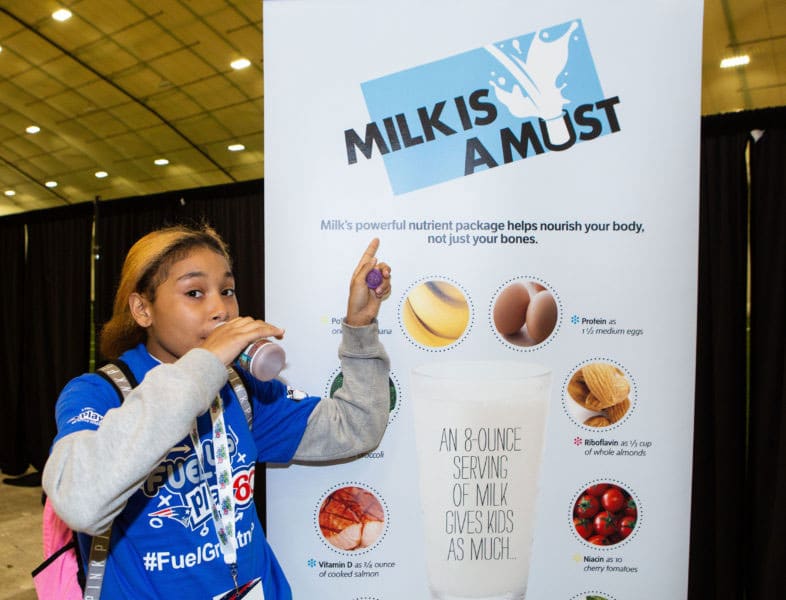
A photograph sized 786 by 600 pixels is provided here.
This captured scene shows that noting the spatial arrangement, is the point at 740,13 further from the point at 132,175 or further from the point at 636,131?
the point at 132,175

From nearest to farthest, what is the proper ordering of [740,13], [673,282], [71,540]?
[71,540]
[673,282]
[740,13]

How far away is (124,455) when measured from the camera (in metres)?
0.86

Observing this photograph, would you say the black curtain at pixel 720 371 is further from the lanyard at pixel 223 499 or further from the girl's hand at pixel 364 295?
the lanyard at pixel 223 499

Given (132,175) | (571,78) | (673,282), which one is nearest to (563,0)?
(571,78)

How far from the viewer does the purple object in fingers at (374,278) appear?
4.66 feet

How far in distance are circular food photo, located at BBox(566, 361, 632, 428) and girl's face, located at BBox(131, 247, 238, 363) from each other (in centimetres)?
91

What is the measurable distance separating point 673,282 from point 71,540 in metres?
1.50

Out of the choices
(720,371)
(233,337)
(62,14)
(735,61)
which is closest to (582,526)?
(233,337)

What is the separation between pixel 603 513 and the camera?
1.52 m

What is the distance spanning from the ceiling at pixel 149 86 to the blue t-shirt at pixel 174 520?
4498 mm

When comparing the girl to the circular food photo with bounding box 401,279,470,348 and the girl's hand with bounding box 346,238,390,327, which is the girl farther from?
the circular food photo with bounding box 401,279,470,348

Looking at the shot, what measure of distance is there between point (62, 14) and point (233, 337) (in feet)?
18.1

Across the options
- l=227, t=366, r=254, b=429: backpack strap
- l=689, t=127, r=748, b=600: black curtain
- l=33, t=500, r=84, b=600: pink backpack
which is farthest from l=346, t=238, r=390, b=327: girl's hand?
l=689, t=127, r=748, b=600: black curtain

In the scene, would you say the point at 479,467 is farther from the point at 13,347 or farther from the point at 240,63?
the point at 13,347
